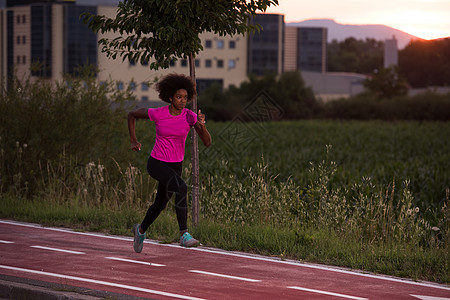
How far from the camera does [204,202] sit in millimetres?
12102

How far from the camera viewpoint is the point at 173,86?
26.7 ft

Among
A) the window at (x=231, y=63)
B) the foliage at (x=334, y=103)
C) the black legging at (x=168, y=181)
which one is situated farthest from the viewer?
the window at (x=231, y=63)

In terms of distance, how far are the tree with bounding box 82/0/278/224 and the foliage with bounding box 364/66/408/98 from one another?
74.5 metres

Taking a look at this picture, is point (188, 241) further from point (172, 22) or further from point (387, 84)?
point (387, 84)

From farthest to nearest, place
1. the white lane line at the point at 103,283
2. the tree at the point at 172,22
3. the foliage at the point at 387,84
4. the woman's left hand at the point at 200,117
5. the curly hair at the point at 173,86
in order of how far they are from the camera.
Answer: the foliage at the point at 387,84 < the tree at the point at 172,22 < the curly hair at the point at 173,86 < the woman's left hand at the point at 200,117 < the white lane line at the point at 103,283

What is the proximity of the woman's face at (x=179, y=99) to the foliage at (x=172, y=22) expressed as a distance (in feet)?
3.34

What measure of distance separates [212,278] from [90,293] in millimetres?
1291

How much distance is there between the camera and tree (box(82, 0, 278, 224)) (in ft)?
29.4

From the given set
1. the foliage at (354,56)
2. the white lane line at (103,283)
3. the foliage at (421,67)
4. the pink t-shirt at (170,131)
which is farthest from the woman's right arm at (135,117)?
the foliage at (354,56)

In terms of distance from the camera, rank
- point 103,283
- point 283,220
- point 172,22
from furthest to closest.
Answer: point 283,220 < point 172,22 < point 103,283

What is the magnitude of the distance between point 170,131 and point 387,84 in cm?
7771

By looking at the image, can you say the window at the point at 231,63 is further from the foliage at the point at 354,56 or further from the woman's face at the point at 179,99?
the woman's face at the point at 179,99

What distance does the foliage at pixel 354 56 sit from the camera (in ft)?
424

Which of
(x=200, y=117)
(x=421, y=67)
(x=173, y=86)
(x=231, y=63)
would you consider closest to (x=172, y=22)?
(x=173, y=86)
